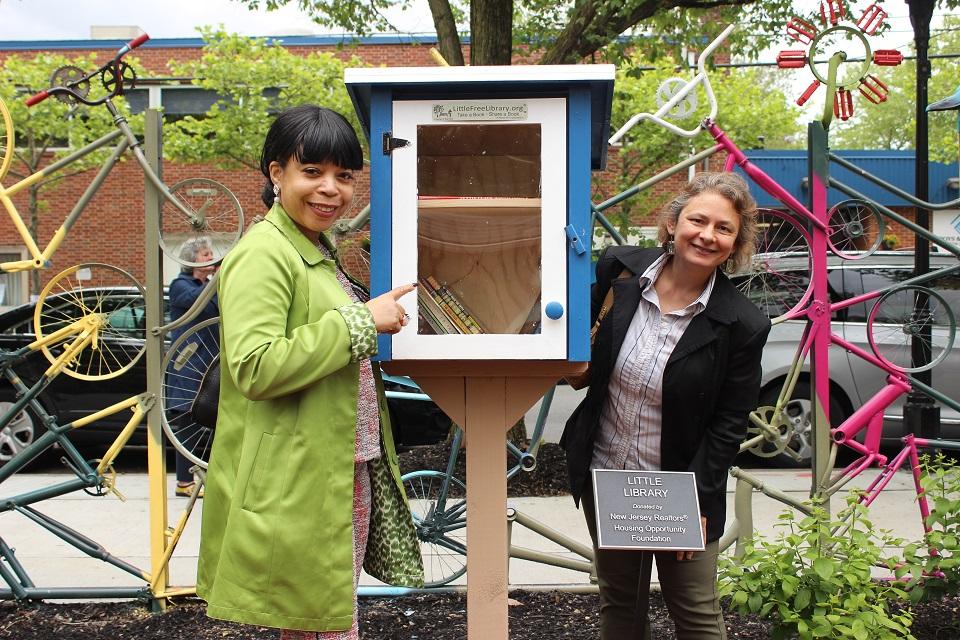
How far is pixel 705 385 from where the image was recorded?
8.41 ft

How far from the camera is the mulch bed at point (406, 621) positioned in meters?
3.63

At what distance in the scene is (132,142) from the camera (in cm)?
368

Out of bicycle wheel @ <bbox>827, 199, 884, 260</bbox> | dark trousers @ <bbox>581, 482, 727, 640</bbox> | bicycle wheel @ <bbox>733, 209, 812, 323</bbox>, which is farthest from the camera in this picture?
bicycle wheel @ <bbox>733, 209, 812, 323</bbox>

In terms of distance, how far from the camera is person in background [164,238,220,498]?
360 centimetres

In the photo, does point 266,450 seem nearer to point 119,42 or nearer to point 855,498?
point 855,498

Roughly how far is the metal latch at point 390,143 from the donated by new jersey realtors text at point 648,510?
40.6 inches

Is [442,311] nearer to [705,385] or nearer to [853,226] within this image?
[705,385]

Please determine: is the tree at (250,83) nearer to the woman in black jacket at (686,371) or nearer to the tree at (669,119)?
the tree at (669,119)

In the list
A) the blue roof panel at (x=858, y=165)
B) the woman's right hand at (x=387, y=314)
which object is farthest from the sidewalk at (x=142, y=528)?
the blue roof panel at (x=858, y=165)

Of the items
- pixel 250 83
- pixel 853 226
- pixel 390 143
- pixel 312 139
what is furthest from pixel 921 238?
pixel 250 83

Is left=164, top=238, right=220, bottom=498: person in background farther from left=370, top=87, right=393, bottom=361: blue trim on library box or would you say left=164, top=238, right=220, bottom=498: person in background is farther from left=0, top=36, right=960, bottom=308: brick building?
left=0, top=36, right=960, bottom=308: brick building

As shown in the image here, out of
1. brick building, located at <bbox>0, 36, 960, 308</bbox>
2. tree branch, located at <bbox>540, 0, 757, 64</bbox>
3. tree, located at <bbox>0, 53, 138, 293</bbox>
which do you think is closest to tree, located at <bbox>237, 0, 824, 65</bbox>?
tree branch, located at <bbox>540, 0, 757, 64</bbox>

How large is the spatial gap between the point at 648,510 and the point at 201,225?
2.05 meters

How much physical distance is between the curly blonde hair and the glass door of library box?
0.43 meters
